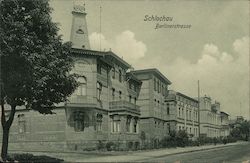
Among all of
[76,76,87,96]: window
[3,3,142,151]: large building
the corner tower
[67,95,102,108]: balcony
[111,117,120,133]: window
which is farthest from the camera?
[111,117,120,133]: window

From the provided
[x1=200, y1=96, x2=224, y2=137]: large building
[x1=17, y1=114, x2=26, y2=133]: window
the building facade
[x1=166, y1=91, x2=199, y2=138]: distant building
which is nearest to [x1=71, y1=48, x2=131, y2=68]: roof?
[x1=17, y1=114, x2=26, y2=133]: window

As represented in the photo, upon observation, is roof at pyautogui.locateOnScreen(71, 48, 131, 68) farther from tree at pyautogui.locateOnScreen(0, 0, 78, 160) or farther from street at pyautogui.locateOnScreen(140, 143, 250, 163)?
tree at pyautogui.locateOnScreen(0, 0, 78, 160)

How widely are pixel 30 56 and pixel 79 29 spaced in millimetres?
24845

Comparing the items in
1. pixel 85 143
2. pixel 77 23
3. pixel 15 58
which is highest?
pixel 77 23

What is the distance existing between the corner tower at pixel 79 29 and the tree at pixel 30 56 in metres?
20.8

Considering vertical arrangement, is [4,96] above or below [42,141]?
above

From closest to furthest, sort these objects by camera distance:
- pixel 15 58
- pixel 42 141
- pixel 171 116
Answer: pixel 15 58, pixel 42 141, pixel 171 116

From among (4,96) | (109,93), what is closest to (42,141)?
(109,93)

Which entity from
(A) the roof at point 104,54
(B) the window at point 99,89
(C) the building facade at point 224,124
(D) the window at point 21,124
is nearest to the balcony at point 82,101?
(B) the window at point 99,89

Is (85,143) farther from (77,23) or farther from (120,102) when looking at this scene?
(77,23)

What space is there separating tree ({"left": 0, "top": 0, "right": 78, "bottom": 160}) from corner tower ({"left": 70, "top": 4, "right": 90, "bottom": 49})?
2085cm

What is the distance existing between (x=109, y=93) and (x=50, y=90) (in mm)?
21823

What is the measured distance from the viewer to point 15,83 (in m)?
19.4

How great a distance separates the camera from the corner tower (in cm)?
4312
